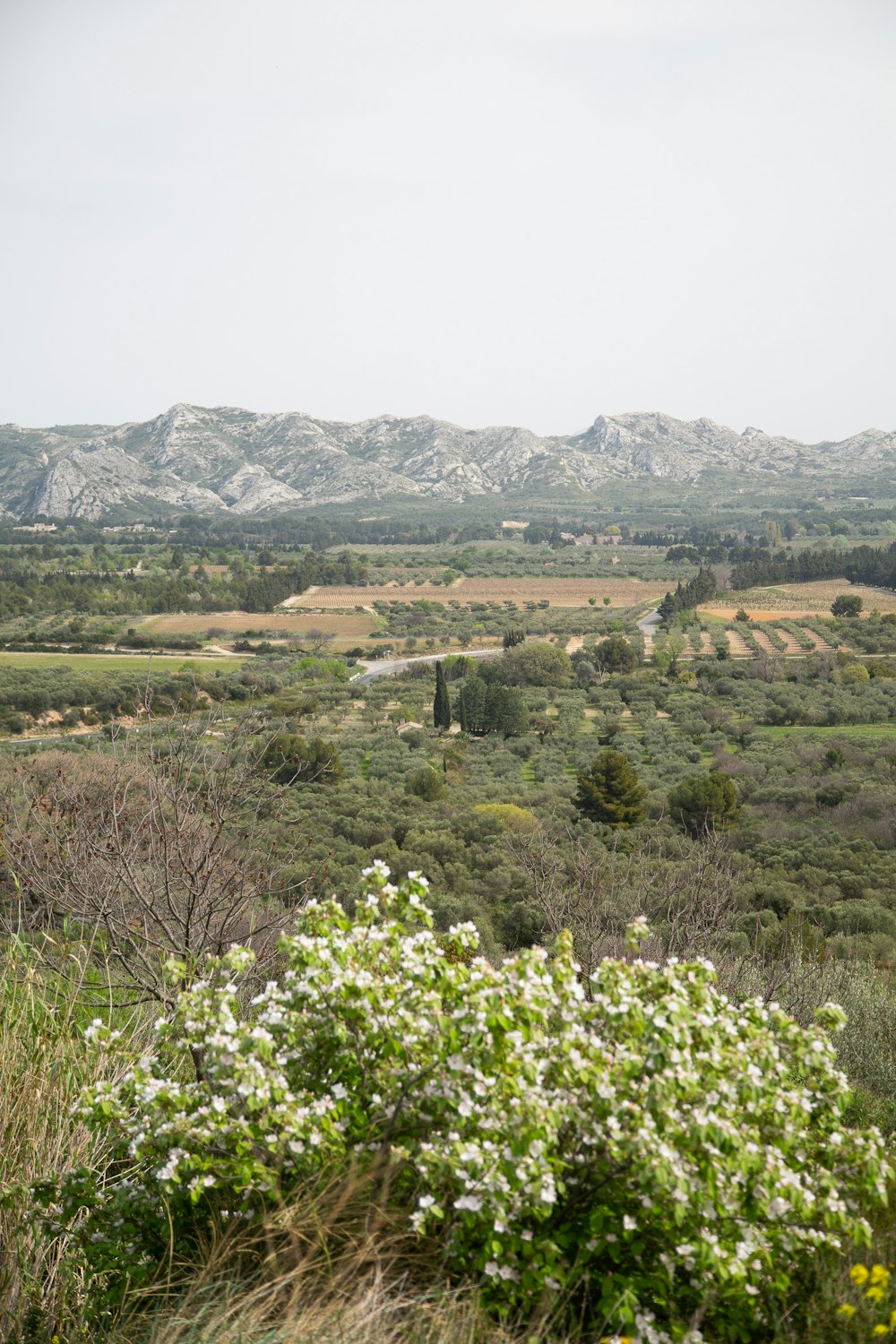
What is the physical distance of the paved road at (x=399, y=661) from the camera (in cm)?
6644

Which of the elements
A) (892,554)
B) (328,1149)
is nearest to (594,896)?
(328,1149)

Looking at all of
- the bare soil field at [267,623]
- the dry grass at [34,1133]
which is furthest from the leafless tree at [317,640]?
the dry grass at [34,1133]

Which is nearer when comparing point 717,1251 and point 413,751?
point 717,1251

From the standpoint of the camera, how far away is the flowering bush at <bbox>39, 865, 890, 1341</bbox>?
2.55 m

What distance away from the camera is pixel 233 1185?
110 inches

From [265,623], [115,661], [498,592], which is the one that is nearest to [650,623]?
[498,592]

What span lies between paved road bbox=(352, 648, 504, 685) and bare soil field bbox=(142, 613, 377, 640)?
9569mm

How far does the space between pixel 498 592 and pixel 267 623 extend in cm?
3240

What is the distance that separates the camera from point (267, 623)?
88.4 metres

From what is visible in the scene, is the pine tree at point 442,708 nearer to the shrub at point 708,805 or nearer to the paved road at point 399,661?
the paved road at point 399,661

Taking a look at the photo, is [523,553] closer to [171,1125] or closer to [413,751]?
[413,751]

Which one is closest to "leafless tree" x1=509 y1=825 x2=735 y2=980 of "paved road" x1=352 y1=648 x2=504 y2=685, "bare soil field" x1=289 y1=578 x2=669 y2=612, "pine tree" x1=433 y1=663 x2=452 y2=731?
"pine tree" x1=433 y1=663 x2=452 y2=731

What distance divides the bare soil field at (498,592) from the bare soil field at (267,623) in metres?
6.04

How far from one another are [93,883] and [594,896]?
595cm
